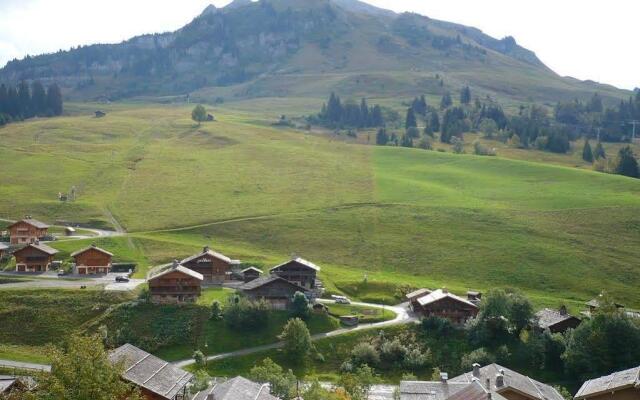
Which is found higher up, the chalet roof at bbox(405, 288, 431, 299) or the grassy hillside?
the grassy hillside

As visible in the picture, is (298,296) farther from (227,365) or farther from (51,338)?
(51,338)

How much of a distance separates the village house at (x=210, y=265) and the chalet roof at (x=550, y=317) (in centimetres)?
4430

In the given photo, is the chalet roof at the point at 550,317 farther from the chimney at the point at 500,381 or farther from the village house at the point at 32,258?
the village house at the point at 32,258

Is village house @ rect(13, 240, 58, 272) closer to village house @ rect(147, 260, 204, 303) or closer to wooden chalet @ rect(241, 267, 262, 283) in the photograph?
village house @ rect(147, 260, 204, 303)

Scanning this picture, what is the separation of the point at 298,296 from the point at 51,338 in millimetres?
30116

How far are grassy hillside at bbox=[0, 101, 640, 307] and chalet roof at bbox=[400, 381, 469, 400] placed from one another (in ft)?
128

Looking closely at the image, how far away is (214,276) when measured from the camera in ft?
357

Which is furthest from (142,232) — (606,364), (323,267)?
(606,364)

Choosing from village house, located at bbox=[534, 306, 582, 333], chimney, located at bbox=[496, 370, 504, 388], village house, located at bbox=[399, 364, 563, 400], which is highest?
chimney, located at bbox=[496, 370, 504, 388]

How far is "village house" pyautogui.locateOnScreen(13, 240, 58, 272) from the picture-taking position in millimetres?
108562

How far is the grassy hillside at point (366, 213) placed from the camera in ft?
376

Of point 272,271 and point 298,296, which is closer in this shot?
point 298,296

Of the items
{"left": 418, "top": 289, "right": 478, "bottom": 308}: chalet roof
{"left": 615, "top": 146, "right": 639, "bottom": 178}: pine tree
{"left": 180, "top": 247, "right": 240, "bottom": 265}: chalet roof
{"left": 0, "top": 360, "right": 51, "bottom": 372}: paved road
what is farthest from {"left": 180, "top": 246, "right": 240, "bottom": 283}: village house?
{"left": 615, "top": 146, "right": 639, "bottom": 178}: pine tree

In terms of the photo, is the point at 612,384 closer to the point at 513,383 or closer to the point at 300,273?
the point at 513,383
